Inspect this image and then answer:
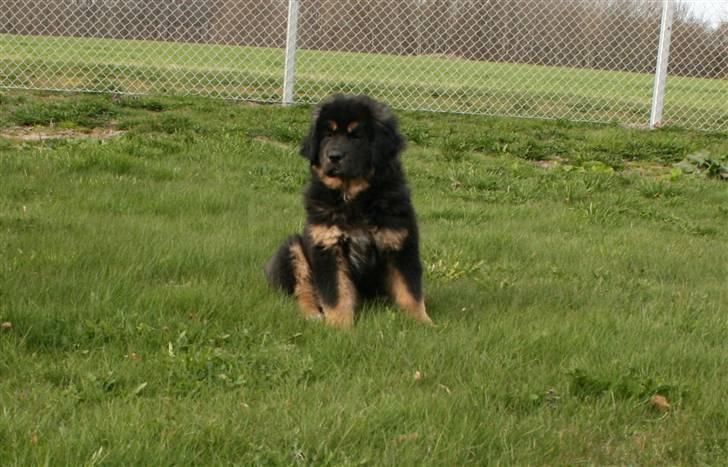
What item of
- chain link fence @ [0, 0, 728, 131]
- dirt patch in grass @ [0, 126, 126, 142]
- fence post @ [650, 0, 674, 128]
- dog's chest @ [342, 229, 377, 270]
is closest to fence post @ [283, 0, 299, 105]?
chain link fence @ [0, 0, 728, 131]

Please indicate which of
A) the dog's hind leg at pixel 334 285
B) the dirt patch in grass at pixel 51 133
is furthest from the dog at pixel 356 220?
the dirt patch in grass at pixel 51 133

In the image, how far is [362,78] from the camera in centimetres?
1210

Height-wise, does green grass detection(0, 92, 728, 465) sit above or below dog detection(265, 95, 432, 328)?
below

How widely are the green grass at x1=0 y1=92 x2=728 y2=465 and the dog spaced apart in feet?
0.59

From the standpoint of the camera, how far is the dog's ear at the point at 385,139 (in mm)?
4387

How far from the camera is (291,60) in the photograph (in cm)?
1048

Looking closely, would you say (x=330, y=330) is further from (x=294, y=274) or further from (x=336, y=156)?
(x=336, y=156)

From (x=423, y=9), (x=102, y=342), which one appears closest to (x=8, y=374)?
(x=102, y=342)

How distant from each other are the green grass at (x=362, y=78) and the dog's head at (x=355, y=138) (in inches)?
261

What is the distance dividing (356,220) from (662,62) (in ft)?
26.6

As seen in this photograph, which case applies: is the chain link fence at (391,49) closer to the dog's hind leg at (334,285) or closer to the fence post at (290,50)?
the fence post at (290,50)

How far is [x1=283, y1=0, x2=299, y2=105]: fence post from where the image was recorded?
10.4 meters

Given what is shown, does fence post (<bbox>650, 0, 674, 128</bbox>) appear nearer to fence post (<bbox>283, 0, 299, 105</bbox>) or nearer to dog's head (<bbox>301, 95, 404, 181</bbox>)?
fence post (<bbox>283, 0, 299, 105</bbox>)

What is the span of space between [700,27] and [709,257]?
723 centimetres
